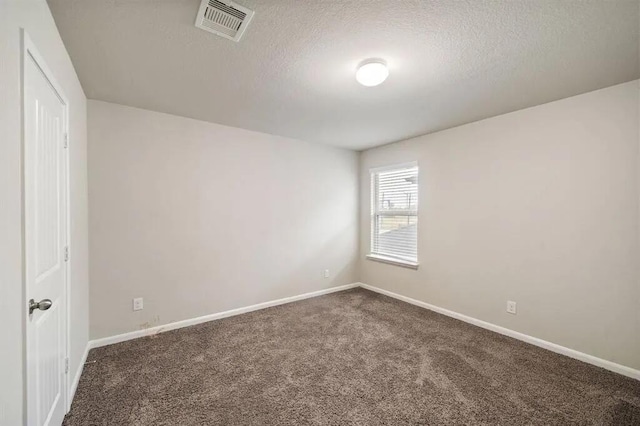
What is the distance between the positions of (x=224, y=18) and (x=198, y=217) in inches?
84.8

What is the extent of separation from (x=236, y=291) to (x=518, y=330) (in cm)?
308

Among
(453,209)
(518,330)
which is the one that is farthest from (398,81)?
(518,330)

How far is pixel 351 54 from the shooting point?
72.3 inches

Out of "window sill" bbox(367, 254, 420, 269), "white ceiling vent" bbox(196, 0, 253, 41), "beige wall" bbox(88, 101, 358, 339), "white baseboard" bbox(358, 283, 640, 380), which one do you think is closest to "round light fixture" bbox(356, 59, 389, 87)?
"white ceiling vent" bbox(196, 0, 253, 41)

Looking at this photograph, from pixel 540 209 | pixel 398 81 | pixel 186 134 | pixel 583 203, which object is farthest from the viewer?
pixel 186 134

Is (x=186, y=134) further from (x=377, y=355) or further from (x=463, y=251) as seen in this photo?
(x=463, y=251)

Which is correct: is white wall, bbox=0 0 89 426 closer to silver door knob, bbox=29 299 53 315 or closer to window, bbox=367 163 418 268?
silver door knob, bbox=29 299 53 315

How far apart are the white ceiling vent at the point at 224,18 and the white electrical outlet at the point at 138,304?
2552 mm

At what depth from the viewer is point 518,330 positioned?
2783 mm

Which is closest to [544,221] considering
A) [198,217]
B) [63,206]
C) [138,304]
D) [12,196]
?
[198,217]

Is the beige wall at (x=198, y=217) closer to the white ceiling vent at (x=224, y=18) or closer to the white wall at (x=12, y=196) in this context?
the white wall at (x=12, y=196)

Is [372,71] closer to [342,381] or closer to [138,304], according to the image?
[342,381]

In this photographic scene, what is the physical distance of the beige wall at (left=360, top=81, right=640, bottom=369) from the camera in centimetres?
221

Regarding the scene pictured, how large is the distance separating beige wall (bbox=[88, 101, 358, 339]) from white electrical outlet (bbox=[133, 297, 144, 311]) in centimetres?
5
